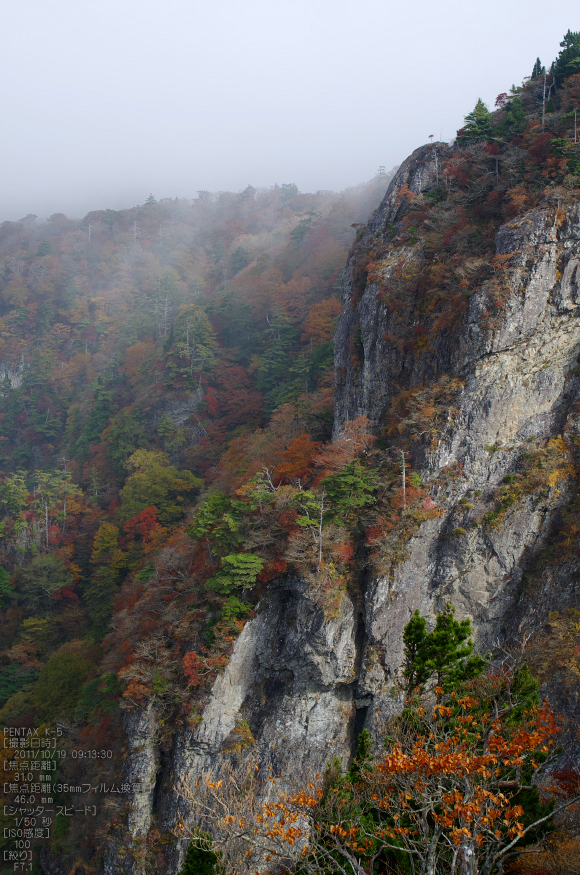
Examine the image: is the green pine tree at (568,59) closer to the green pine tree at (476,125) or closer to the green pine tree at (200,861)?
the green pine tree at (476,125)

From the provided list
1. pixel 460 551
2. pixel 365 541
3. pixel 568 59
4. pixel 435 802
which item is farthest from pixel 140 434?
pixel 435 802

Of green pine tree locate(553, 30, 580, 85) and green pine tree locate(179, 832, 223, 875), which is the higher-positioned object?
green pine tree locate(553, 30, 580, 85)

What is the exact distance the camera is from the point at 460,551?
834 inches

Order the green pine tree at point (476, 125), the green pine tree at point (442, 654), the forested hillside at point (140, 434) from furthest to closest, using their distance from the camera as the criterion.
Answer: the green pine tree at point (476, 125) < the forested hillside at point (140, 434) < the green pine tree at point (442, 654)

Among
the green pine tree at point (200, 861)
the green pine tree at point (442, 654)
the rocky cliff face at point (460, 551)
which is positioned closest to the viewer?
the green pine tree at point (200, 861)

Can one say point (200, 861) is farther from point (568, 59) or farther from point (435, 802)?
point (568, 59)

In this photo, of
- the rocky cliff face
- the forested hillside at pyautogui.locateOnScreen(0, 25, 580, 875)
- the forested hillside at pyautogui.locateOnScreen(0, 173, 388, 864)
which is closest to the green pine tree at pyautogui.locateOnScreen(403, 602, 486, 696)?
the forested hillside at pyautogui.locateOnScreen(0, 25, 580, 875)

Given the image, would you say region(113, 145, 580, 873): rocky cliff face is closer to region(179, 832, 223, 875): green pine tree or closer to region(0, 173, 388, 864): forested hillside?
region(0, 173, 388, 864): forested hillside

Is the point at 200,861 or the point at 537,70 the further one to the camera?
the point at 537,70

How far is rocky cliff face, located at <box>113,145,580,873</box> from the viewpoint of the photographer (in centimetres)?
2042

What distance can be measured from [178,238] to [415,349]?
70077 millimetres

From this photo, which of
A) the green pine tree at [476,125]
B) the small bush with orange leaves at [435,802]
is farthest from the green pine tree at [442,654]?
the green pine tree at [476,125]

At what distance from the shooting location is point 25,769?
25969 millimetres

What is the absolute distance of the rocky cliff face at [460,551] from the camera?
20.4m
